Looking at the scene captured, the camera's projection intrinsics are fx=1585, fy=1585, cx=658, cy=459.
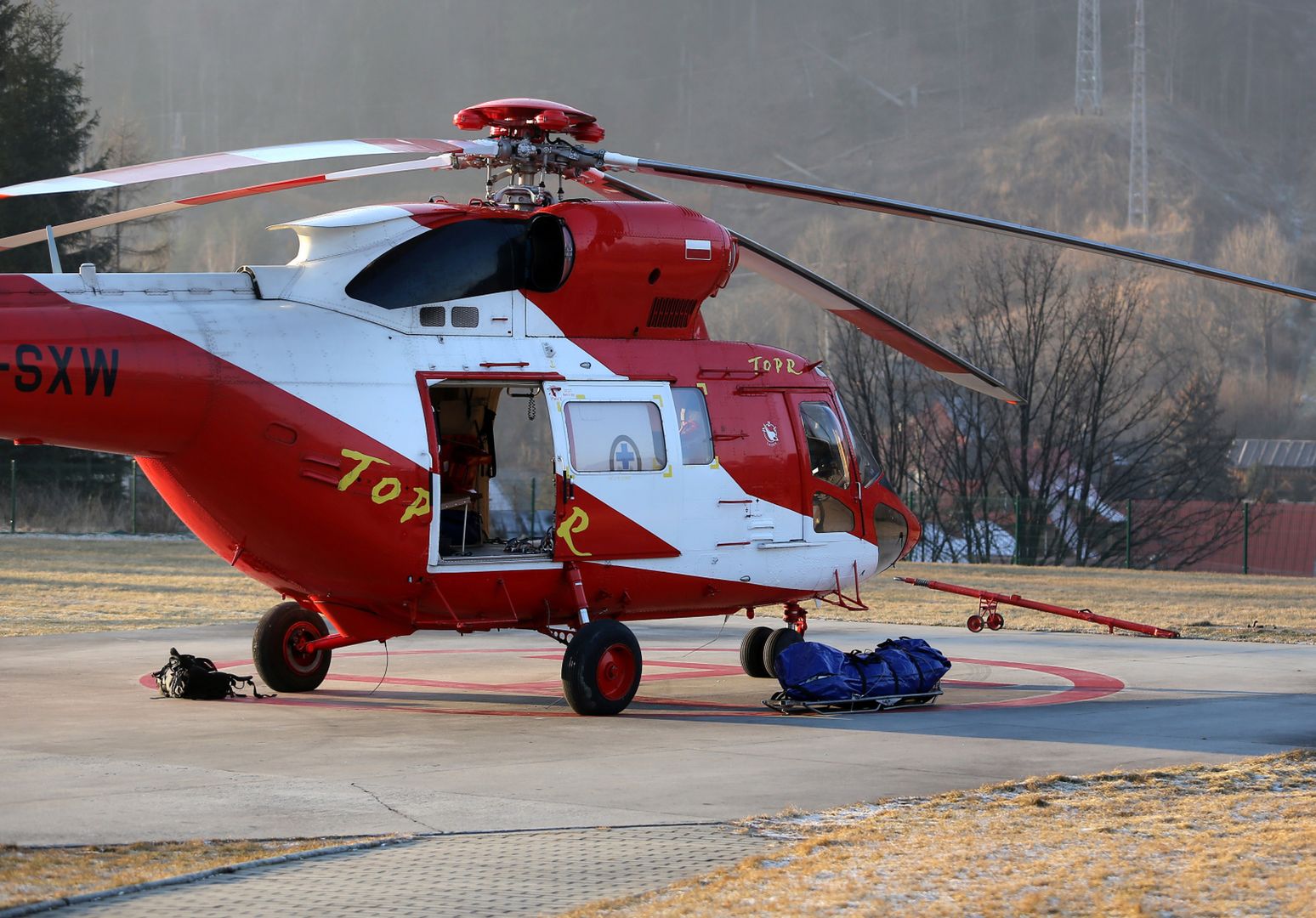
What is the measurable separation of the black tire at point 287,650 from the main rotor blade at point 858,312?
4440mm

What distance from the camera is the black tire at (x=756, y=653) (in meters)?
14.7

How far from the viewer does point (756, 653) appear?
1473 centimetres

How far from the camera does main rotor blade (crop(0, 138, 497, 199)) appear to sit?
369 inches

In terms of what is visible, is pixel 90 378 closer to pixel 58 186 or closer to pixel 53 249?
pixel 53 249

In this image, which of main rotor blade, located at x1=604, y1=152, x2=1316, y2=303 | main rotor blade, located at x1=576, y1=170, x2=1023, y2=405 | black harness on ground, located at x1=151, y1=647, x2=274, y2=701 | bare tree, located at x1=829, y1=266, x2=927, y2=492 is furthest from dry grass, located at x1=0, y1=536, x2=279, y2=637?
bare tree, located at x1=829, y1=266, x2=927, y2=492

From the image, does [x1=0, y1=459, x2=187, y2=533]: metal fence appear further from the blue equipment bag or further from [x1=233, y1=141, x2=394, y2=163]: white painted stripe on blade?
[x1=233, y1=141, x2=394, y2=163]: white painted stripe on blade

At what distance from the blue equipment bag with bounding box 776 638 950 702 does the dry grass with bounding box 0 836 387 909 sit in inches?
222

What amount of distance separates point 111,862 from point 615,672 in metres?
5.70

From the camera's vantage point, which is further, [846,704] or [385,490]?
[846,704]

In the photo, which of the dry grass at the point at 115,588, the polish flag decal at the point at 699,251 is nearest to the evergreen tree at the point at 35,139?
the dry grass at the point at 115,588

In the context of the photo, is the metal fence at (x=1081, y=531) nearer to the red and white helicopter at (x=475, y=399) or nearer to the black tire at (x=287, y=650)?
the red and white helicopter at (x=475, y=399)

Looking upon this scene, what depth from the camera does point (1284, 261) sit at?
412 ft

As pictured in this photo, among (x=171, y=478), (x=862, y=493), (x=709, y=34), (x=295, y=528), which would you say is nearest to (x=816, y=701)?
(x=862, y=493)

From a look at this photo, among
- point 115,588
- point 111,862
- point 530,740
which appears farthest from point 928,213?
point 115,588
